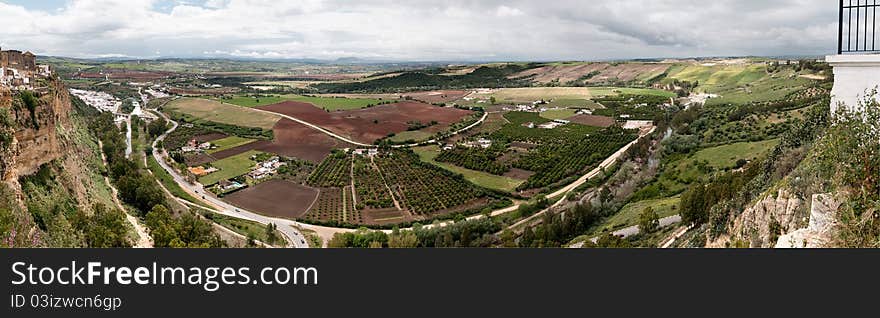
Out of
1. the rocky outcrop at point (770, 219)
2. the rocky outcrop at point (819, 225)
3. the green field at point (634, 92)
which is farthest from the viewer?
the green field at point (634, 92)

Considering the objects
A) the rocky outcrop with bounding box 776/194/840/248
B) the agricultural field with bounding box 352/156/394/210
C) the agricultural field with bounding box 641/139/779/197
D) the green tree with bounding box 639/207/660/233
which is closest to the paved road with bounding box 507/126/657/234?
the agricultural field with bounding box 641/139/779/197

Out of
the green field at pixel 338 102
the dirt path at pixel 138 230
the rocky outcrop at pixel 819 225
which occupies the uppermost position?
the green field at pixel 338 102

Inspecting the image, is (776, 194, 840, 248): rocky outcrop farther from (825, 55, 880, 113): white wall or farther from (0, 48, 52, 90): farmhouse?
(0, 48, 52, 90): farmhouse

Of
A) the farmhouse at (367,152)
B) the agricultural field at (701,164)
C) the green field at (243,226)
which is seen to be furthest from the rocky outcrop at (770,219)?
the farmhouse at (367,152)

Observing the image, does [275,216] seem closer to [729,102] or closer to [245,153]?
[245,153]

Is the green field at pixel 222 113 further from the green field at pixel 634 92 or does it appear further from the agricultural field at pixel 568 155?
the green field at pixel 634 92
